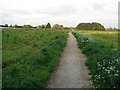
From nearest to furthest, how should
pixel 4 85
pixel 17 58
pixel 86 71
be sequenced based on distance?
pixel 4 85, pixel 86 71, pixel 17 58

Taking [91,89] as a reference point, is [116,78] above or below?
above

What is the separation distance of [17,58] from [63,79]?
4606 mm

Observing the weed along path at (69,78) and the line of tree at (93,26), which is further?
the line of tree at (93,26)

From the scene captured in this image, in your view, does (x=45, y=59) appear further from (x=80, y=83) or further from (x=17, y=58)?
(x=80, y=83)

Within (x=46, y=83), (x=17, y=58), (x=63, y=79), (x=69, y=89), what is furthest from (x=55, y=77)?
(x=17, y=58)

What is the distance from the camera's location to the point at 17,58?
10750mm

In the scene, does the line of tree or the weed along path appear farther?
the line of tree

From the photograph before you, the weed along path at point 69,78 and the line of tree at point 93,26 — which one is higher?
the line of tree at point 93,26

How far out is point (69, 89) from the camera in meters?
5.98

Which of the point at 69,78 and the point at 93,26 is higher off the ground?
the point at 93,26

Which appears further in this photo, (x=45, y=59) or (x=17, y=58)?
(x=17, y=58)

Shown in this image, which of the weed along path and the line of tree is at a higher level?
the line of tree

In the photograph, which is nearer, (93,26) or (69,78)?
(69,78)

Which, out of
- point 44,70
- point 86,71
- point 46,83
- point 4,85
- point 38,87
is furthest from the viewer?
point 86,71
